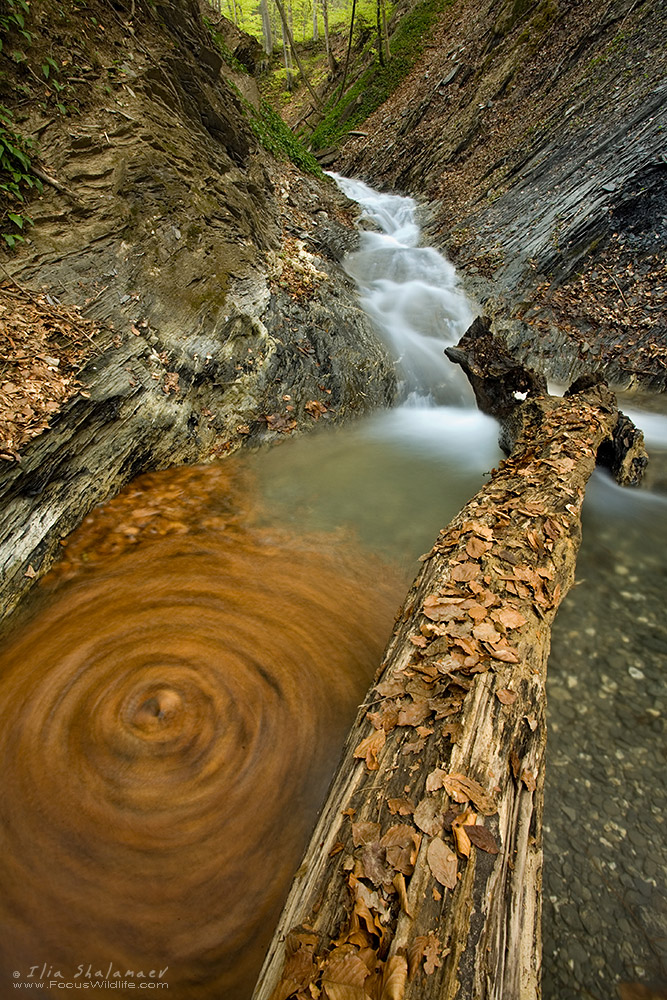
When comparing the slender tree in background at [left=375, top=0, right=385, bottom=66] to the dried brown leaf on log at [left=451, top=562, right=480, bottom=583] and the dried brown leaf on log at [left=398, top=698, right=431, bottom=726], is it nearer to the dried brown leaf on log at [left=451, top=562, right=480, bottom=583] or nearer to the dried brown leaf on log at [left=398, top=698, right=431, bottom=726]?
the dried brown leaf on log at [left=451, top=562, right=480, bottom=583]

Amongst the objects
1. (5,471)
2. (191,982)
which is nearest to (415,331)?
(5,471)

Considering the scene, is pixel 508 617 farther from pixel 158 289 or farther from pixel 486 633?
pixel 158 289

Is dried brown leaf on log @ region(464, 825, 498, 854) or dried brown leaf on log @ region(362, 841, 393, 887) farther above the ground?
dried brown leaf on log @ region(464, 825, 498, 854)

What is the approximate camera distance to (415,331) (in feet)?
31.9

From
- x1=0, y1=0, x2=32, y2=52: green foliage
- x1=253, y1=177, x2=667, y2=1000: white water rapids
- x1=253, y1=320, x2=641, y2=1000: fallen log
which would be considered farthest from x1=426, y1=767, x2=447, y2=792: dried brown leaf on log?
x1=0, y1=0, x2=32, y2=52: green foliage

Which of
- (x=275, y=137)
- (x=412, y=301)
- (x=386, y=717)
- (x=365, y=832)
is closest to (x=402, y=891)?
(x=365, y=832)

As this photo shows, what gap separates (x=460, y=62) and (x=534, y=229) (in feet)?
35.3

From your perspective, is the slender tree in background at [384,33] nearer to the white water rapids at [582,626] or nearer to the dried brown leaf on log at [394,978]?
the white water rapids at [582,626]

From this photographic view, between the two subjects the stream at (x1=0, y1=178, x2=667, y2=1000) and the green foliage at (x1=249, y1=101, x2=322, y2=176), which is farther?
the green foliage at (x1=249, y1=101, x2=322, y2=176)

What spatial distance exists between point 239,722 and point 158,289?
5.21 meters

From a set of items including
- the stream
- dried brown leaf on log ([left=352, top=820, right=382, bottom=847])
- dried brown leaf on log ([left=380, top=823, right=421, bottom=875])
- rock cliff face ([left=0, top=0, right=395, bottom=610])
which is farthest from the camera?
rock cliff face ([left=0, top=0, right=395, bottom=610])

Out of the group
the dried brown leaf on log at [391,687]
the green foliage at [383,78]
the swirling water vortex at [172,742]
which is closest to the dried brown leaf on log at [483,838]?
the dried brown leaf on log at [391,687]

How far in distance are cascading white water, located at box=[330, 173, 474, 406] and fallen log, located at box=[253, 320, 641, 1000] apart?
19.6 ft

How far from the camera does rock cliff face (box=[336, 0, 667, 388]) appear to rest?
826cm
